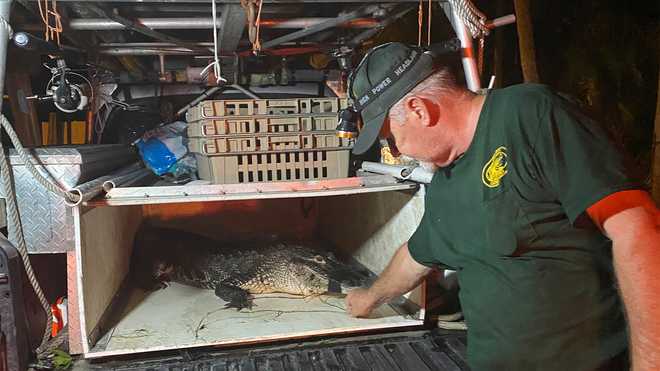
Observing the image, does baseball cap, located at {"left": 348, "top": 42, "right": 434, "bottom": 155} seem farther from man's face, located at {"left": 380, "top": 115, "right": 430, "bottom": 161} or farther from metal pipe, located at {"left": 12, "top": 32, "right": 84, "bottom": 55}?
metal pipe, located at {"left": 12, "top": 32, "right": 84, "bottom": 55}

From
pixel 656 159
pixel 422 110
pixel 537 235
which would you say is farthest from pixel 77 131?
pixel 656 159

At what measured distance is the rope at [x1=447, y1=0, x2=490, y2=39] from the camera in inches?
67.7

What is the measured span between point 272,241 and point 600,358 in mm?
2267

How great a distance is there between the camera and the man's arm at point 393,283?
5.69ft

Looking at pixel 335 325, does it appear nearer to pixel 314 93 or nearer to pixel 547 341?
pixel 547 341

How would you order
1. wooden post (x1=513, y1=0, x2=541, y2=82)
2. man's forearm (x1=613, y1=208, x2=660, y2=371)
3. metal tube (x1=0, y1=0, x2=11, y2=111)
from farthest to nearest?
wooden post (x1=513, y1=0, x2=541, y2=82)
metal tube (x1=0, y1=0, x2=11, y2=111)
man's forearm (x1=613, y1=208, x2=660, y2=371)

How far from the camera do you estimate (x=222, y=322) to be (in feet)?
6.59

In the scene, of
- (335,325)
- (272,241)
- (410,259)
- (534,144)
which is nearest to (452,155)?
(534,144)

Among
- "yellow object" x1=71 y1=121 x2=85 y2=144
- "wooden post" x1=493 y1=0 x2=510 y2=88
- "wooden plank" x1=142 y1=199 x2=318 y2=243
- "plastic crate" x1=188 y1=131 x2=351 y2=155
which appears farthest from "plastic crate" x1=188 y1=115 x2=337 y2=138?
"wooden post" x1=493 y1=0 x2=510 y2=88

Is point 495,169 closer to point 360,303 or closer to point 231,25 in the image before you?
point 360,303

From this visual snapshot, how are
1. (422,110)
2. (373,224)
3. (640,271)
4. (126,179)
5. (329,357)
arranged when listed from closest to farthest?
(640,271) → (422,110) → (329,357) → (126,179) → (373,224)

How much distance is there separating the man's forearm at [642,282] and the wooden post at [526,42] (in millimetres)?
2720

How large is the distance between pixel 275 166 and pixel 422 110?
936 mm

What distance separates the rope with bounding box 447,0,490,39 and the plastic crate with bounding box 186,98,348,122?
0.61 metres
